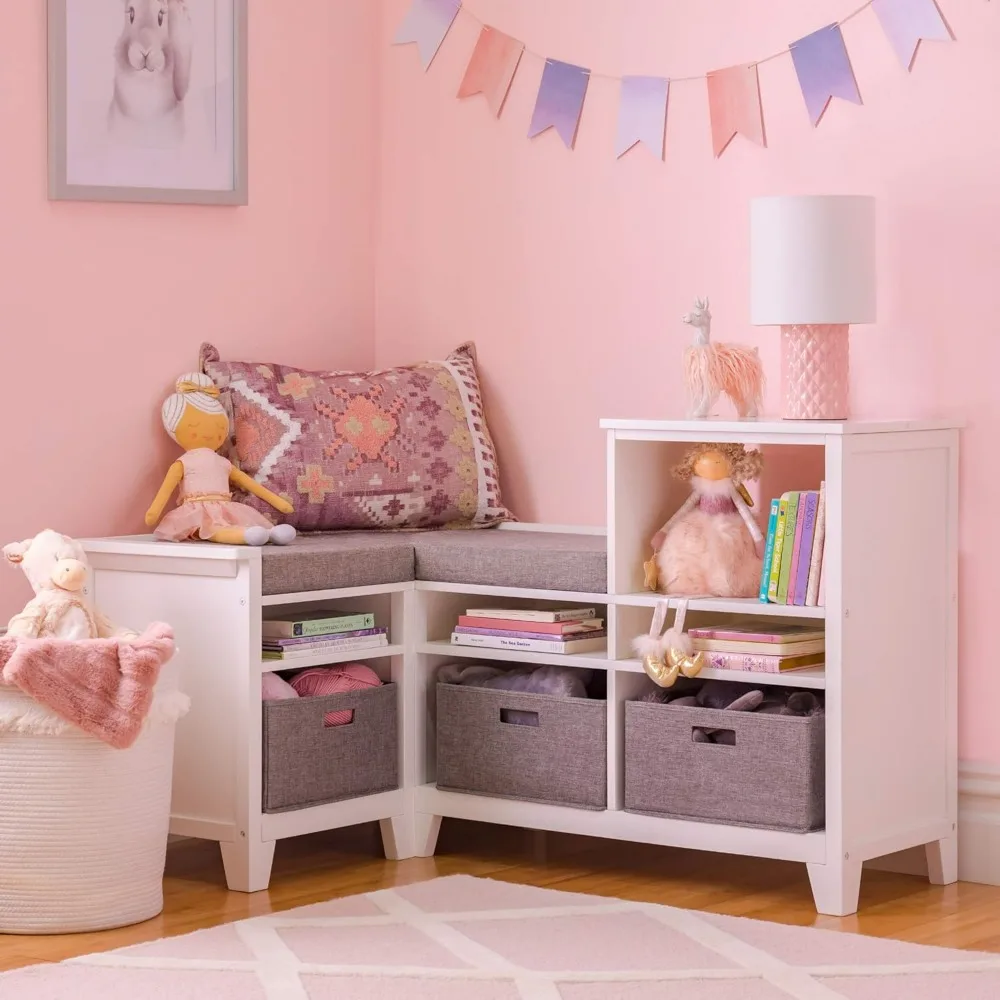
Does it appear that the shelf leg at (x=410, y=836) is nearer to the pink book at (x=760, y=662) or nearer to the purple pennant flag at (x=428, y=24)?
the pink book at (x=760, y=662)

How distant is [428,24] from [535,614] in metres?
1.32

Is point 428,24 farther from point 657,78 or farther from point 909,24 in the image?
point 909,24

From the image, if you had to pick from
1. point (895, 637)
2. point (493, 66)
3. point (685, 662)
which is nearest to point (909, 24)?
point (493, 66)

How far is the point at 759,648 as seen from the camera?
9.13 ft

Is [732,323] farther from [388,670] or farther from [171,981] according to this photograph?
[171,981]

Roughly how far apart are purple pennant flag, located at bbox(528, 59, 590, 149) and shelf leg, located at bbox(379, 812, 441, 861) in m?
1.31

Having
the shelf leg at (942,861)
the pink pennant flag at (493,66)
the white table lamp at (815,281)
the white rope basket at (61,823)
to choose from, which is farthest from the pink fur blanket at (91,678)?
the pink pennant flag at (493,66)

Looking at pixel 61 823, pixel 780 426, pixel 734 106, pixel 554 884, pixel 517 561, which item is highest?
pixel 734 106

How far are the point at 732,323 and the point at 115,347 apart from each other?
1120mm

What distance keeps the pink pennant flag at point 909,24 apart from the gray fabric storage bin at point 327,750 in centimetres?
141

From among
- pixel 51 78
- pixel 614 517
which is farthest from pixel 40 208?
pixel 614 517

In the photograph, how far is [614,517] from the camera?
9.57 ft

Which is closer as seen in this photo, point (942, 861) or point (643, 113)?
point (942, 861)

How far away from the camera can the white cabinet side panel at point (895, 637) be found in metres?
2.71
